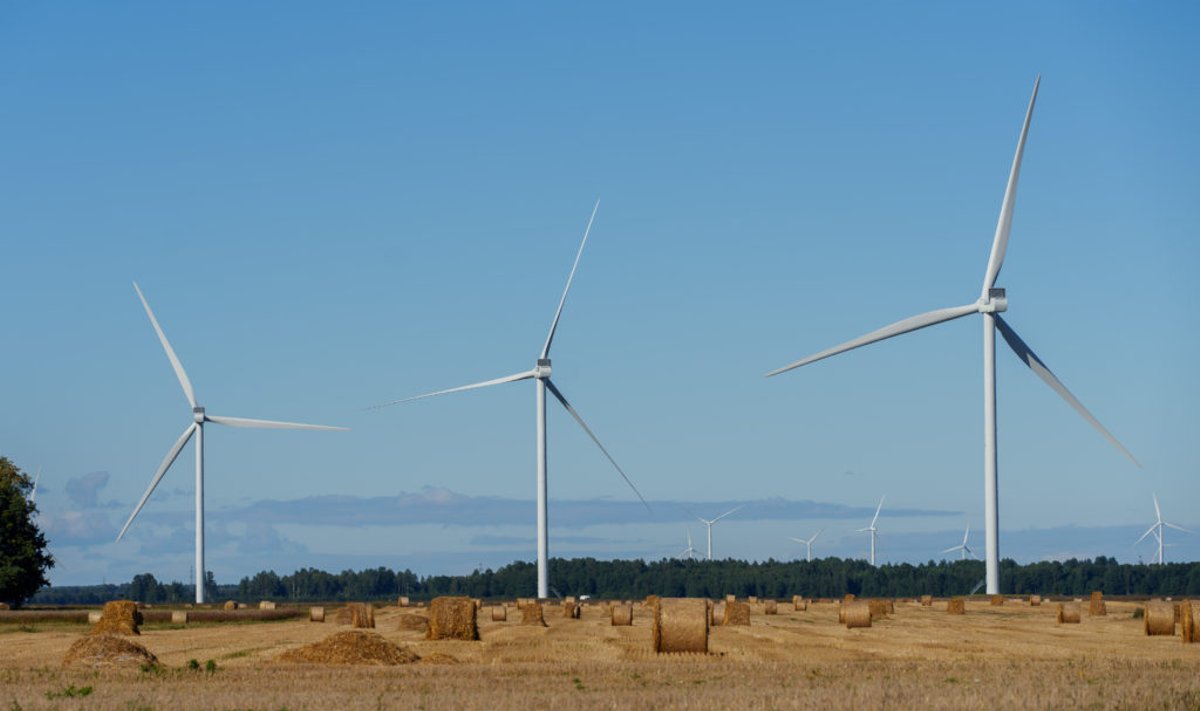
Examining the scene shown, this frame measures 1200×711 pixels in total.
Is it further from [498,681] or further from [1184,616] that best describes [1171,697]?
[1184,616]

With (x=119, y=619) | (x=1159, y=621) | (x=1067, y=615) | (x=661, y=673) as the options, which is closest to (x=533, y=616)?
(x=119, y=619)

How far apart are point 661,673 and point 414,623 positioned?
29.5 meters

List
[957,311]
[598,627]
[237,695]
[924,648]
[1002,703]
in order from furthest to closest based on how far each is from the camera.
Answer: [957,311] → [598,627] → [924,648] → [237,695] → [1002,703]

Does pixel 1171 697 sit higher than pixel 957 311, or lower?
lower

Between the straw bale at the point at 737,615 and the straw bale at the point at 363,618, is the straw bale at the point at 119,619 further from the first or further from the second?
the straw bale at the point at 737,615

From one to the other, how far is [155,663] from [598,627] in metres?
24.4

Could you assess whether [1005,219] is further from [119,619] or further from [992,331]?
[119,619]

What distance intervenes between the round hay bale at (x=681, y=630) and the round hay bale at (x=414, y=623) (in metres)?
18.0

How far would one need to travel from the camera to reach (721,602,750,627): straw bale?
217 ft

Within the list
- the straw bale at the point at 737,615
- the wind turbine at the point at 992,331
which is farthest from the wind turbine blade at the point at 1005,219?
the straw bale at the point at 737,615

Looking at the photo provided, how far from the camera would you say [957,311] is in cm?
9019

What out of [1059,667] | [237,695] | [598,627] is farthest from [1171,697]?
[598,627]

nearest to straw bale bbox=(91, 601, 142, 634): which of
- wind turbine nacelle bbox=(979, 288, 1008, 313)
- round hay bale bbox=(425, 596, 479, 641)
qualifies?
round hay bale bbox=(425, 596, 479, 641)

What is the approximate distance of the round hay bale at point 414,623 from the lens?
6530 centimetres
